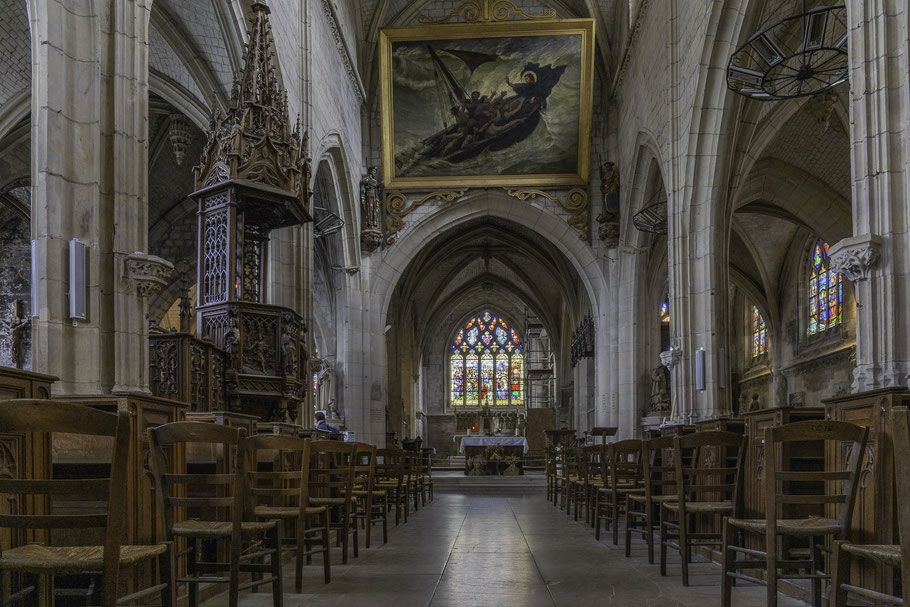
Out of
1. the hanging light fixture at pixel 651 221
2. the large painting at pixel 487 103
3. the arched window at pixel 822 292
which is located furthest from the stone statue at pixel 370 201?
the arched window at pixel 822 292

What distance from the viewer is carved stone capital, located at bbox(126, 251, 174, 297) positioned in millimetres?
6160

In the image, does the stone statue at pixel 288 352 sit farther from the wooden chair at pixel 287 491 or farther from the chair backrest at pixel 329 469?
the wooden chair at pixel 287 491

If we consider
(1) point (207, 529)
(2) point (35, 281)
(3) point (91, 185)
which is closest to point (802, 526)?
(1) point (207, 529)

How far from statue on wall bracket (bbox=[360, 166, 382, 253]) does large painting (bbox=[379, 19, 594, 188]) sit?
62cm

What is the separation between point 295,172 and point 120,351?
3445 mm

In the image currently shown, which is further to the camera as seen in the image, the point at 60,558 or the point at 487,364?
the point at 487,364

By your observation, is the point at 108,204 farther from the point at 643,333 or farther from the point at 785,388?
the point at 785,388

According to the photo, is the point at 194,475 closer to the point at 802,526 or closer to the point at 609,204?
the point at 802,526

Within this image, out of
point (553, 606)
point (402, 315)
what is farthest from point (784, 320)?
point (553, 606)

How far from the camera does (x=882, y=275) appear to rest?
5.35 meters

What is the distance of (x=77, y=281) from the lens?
586 centimetres

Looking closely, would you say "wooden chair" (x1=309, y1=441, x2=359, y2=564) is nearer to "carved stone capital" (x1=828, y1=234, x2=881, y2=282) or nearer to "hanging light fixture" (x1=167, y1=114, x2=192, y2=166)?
"carved stone capital" (x1=828, y1=234, x2=881, y2=282)

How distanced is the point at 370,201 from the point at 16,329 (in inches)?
272

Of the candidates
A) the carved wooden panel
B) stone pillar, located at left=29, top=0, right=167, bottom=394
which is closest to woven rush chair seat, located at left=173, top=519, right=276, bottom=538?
A: stone pillar, located at left=29, top=0, right=167, bottom=394
